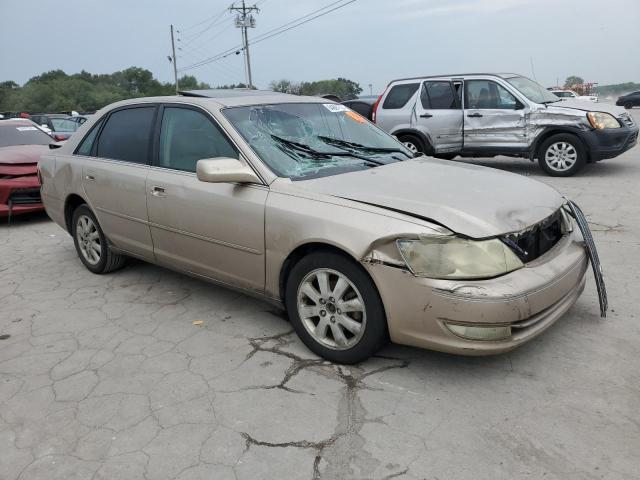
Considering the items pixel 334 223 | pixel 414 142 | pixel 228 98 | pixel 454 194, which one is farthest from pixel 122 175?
pixel 414 142

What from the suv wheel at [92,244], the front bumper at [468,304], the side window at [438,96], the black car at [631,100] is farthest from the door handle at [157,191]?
the black car at [631,100]

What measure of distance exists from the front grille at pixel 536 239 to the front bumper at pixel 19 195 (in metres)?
6.49

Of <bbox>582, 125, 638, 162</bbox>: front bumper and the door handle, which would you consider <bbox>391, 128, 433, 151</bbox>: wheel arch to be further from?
the door handle

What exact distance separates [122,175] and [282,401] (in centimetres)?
247

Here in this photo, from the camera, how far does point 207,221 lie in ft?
11.9

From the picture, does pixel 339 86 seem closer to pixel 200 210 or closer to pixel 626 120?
pixel 626 120

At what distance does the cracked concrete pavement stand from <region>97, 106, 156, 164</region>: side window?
4.06ft

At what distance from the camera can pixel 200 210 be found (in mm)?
3674

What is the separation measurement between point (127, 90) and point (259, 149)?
86629 millimetres

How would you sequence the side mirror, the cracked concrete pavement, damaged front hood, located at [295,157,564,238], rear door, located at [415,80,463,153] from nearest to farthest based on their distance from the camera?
the cracked concrete pavement
damaged front hood, located at [295,157,564,238]
the side mirror
rear door, located at [415,80,463,153]

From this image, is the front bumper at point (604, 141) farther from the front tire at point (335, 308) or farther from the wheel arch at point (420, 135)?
the front tire at point (335, 308)

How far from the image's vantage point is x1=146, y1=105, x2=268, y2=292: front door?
3428 mm

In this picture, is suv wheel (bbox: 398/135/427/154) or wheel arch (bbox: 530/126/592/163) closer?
wheel arch (bbox: 530/126/592/163)

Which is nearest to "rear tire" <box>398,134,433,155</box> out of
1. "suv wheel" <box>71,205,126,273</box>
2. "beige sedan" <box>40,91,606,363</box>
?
"beige sedan" <box>40,91,606,363</box>
